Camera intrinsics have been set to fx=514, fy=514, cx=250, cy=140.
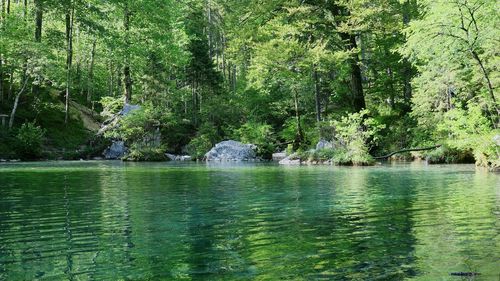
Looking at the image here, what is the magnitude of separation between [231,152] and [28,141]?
12279 millimetres

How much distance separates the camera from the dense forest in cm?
1972

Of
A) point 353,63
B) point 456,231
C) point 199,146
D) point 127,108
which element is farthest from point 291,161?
point 456,231

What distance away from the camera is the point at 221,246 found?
5785 millimetres

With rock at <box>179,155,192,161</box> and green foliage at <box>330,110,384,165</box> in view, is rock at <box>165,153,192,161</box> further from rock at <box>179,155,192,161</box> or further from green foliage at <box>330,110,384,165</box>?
green foliage at <box>330,110,384,165</box>

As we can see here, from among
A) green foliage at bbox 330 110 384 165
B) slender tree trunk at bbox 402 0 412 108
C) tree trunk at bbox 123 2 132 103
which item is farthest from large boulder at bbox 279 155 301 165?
tree trunk at bbox 123 2 132 103

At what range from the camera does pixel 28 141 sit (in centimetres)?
3067

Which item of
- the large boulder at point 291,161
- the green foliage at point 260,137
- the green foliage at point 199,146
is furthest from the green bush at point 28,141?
the large boulder at point 291,161

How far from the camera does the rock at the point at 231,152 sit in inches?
1289

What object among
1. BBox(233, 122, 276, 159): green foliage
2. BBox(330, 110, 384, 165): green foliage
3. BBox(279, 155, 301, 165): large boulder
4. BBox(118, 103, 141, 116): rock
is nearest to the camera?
BBox(330, 110, 384, 165): green foliage

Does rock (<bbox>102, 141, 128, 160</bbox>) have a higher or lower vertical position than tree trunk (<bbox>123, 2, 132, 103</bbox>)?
lower

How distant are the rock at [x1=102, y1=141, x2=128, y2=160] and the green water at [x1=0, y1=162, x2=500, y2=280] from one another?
23669mm

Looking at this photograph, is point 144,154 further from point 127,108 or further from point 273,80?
point 273,80

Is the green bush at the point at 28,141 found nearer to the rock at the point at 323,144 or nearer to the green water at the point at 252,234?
the rock at the point at 323,144

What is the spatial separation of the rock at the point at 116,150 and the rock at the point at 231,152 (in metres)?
6.41
